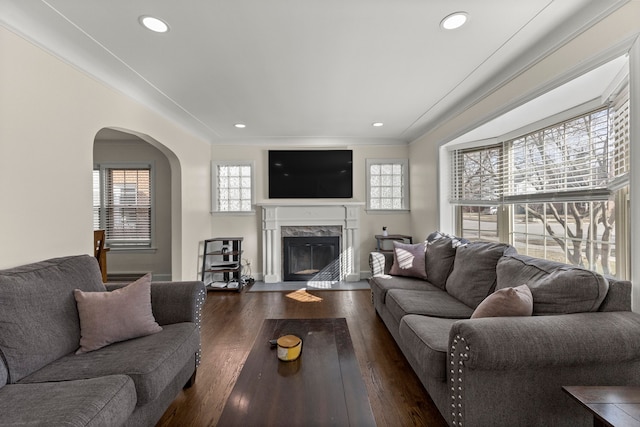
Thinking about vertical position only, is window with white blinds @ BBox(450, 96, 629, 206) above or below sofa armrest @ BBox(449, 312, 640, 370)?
above

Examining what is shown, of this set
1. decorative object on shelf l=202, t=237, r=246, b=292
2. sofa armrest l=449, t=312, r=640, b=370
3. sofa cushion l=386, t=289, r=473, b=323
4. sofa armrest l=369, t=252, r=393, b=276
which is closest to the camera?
sofa armrest l=449, t=312, r=640, b=370

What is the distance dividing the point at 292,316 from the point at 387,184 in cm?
281

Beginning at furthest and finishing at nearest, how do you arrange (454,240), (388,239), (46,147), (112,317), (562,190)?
(388,239)
(454,240)
(562,190)
(46,147)
(112,317)

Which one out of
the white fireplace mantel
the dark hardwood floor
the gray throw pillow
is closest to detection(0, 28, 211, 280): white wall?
the dark hardwood floor

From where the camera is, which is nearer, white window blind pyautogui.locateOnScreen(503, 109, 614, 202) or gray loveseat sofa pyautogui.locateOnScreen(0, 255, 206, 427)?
gray loveseat sofa pyautogui.locateOnScreen(0, 255, 206, 427)

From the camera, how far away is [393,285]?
111 inches

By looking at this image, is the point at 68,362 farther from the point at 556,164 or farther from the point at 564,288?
the point at 556,164

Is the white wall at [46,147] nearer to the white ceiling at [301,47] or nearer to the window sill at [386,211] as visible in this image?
the white ceiling at [301,47]

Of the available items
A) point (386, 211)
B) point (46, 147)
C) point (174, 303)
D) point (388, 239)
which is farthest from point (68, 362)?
point (386, 211)

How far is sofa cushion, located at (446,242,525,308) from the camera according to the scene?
7.22 feet

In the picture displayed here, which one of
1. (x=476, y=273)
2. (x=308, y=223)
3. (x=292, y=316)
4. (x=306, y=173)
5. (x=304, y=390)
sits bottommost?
(x=292, y=316)

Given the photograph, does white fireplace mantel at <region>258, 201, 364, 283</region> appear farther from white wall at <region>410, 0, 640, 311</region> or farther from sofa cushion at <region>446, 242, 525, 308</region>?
sofa cushion at <region>446, 242, 525, 308</region>

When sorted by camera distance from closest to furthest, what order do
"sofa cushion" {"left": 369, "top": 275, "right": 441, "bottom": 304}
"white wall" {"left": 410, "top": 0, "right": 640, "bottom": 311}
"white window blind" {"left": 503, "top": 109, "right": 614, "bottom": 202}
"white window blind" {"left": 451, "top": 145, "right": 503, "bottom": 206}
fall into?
"white wall" {"left": 410, "top": 0, "right": 640, "bottom": 311} < "white window blind" {"left": 503, "top": 109, "right": 614, "bottom": 202} < "sofa cushion" {"left": 369, "top": 275, "right": 441, "bottom": 304} < "white window blind" {"left": 451, "top": 145, "right": 503, "bottom": 206}

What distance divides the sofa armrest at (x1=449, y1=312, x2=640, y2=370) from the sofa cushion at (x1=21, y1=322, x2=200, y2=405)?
152 centimetres
